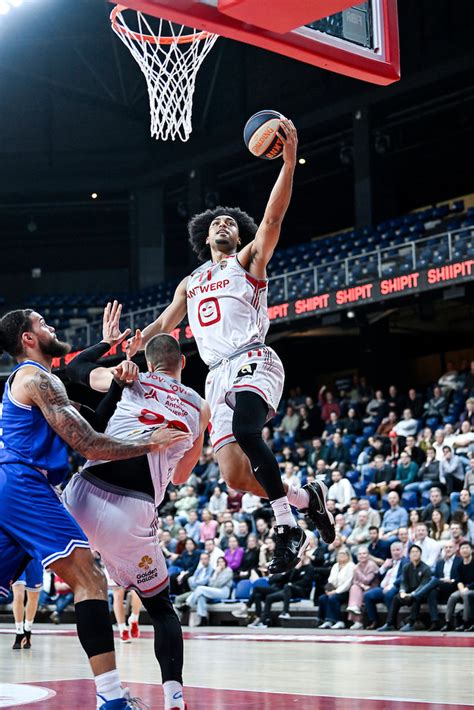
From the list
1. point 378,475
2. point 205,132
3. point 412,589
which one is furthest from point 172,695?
point 205,132

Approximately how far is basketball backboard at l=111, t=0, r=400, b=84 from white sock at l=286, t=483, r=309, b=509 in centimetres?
280

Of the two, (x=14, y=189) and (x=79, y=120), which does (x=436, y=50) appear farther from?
(x=14, y=189)

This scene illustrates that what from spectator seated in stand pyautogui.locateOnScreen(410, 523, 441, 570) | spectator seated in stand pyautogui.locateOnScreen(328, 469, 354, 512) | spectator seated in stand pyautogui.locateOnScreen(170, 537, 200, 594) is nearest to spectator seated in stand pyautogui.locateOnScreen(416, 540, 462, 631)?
spectator seated in stand pyautogui.locateOnScreen(410, 523, 441, 570)

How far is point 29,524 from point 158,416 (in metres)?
1.00

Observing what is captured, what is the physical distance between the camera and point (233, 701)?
6.36 meters

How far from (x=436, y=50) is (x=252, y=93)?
6.05 m

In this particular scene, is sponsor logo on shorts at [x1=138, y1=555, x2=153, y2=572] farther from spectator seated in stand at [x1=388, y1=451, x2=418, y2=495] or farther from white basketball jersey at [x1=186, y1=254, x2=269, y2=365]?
spectator seated in stand at [x1=388, y1=451, x2=418, y2=495]

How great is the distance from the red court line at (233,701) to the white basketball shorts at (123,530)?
1.22m

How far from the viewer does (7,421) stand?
5.24 meters

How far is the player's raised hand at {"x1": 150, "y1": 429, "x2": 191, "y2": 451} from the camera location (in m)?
5.26

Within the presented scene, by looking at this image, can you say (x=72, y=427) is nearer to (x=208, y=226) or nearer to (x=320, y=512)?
(x=320, y=512)

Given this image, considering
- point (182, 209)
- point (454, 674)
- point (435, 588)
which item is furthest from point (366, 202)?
point (454, 674)

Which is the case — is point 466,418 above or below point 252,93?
below

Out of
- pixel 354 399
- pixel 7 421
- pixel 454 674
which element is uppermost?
pixel 354 399
